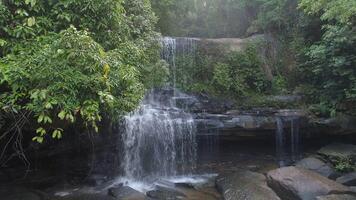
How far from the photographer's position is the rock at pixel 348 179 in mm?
9938

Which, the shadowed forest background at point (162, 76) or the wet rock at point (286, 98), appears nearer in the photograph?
the shadowed forest background at point (162, 76)

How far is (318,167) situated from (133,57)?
6428mm

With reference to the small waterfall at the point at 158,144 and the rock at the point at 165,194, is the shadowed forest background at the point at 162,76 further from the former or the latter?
the rock at the point at 165,194

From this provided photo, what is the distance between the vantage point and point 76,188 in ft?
33.7

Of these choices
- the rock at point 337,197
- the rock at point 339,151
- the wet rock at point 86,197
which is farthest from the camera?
the rock at point 339,151

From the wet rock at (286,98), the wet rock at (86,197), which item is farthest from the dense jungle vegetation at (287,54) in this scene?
the wet rock at (86,197)

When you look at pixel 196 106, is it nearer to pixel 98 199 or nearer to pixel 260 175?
pixel 260 175

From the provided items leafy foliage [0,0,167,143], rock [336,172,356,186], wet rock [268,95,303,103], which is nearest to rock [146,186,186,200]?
leafy foliage [0,0,167,143]

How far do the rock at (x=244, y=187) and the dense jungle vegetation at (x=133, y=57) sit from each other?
3186 mm

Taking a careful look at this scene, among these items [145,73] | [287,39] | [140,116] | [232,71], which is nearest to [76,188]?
[140,116]

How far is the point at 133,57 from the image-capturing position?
25.0ft

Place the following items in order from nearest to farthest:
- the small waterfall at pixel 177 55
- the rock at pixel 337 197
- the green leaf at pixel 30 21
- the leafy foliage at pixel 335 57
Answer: the green leaf at pixel 30 21, the rock at pixel 337 197, the leafy foliage at pixel 335 57, the small waterfall at pixel 177 55

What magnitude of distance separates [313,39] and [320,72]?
2.31 m

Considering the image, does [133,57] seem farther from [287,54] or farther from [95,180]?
[287,54]
